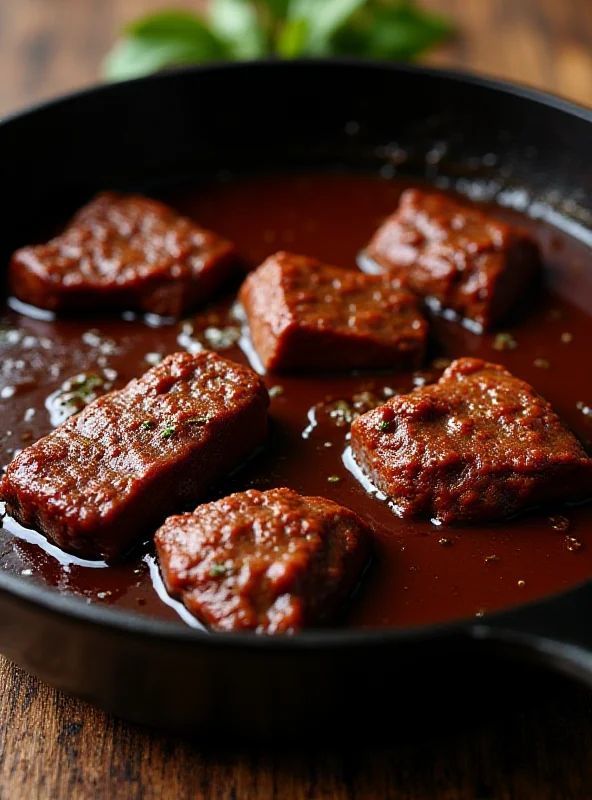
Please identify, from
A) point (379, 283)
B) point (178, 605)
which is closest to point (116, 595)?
point (178, 605)

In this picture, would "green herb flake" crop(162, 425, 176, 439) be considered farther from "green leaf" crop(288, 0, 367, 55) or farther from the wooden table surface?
"green leaf" crop(288, 0, 367, 55)

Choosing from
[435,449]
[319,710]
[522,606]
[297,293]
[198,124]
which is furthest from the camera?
[198,124]

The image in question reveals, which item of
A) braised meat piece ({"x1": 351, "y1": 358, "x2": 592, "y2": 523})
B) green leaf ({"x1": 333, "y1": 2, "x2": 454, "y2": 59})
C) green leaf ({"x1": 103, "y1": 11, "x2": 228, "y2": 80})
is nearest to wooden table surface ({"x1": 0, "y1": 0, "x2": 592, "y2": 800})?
braised meat piece ({"x1": 351, "y1": 358, "x2": 592, "y2": 523})

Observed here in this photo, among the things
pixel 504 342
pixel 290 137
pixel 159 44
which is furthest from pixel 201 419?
pixel 159 44

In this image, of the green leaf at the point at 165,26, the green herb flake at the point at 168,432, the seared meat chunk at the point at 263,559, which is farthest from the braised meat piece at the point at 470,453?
the green leaf at the point at 165,26

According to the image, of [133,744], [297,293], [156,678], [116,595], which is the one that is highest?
[297,293]

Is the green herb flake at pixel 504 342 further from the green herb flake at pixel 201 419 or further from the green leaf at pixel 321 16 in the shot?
the green leaf at pixel 321 16

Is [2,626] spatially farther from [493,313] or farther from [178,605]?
[493,313]
